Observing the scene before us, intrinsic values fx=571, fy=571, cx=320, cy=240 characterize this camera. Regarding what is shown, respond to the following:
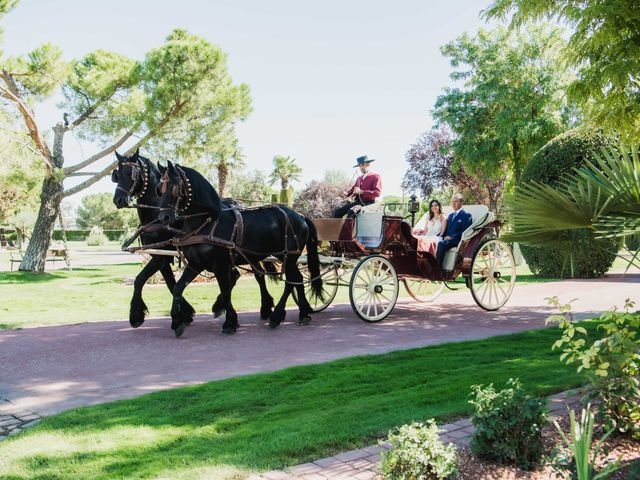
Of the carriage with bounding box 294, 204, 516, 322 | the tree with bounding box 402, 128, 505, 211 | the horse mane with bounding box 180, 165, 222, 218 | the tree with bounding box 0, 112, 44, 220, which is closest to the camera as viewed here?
the horse mane with bounding box 180, 165, 222, 218

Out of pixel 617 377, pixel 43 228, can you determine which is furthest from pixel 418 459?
pixel 43 228

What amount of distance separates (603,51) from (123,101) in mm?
18297

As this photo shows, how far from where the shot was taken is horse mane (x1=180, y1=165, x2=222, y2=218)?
327 inches

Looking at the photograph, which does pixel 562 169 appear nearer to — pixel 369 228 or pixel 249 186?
pixel 369 228

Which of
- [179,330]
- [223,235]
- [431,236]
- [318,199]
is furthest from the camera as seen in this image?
[318,199]

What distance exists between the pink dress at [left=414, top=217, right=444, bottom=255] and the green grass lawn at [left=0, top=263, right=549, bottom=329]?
313cm

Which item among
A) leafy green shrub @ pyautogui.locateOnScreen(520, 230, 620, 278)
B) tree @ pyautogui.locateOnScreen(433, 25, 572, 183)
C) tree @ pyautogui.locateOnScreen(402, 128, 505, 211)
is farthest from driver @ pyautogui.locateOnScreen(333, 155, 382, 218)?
tree @ pyautogui.locateOnScreen(402, 128, 505, 211)

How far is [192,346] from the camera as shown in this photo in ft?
25.0

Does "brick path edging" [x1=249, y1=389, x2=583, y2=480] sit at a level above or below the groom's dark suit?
below

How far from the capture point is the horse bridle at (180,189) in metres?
8.06

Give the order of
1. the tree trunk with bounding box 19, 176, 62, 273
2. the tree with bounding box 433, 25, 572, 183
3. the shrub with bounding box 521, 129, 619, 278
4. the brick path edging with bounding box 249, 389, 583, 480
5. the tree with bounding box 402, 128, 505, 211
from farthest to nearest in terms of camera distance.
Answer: the tree with bounding box 402, 128, 505, 211
the tree with bounding box 433, 25, 572, 183
the tree trunk with bounding box 19, 176, 62, 273
the shrub with bounding box 521, 129, 619, 278
the brick path edging with bounding box 249, 389, 583, 480

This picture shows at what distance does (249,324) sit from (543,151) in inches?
424

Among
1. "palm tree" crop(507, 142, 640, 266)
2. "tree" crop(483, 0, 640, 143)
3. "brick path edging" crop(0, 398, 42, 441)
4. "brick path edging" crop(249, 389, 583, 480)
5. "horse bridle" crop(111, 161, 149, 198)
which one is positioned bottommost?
"brick path edging" crop(0, 398, 42, 441)

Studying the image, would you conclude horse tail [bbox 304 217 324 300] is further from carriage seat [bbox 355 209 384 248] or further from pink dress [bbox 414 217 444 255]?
pink dress [bbox 414 217 444 255]
